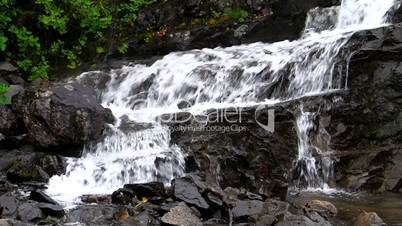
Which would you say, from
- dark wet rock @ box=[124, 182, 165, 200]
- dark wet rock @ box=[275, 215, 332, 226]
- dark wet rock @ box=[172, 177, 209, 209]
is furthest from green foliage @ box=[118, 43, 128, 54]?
dark wet rock @ box=[275, 215, 332, 226]

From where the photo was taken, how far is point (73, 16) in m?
15.6

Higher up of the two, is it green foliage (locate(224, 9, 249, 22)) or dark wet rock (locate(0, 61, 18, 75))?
green foliage (locate(224, 9, 249, 22))

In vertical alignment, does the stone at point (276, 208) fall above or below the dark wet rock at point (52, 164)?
below

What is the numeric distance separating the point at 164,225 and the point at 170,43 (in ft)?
30.1

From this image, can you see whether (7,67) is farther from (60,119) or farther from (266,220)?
(266,220)

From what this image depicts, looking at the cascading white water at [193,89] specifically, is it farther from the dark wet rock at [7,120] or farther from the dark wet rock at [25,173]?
the dark wet rock at [7,120]

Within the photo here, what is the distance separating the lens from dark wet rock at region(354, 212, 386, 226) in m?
7.13

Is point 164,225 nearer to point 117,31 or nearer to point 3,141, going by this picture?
point 3,141

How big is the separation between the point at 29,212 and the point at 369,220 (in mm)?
4581

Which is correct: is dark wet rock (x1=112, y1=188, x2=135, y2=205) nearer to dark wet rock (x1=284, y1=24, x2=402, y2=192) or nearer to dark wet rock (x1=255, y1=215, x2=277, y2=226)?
dark wet rock (x1=255, y1=215, x2=277, y2=226)

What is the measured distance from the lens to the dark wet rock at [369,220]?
281 inches

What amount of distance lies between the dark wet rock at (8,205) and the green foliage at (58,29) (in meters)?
6.98

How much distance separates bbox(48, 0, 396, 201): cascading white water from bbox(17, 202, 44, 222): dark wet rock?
3.93 feet

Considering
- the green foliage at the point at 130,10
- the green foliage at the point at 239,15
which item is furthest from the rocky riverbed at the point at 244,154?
the green foliage at the point at 130,10
